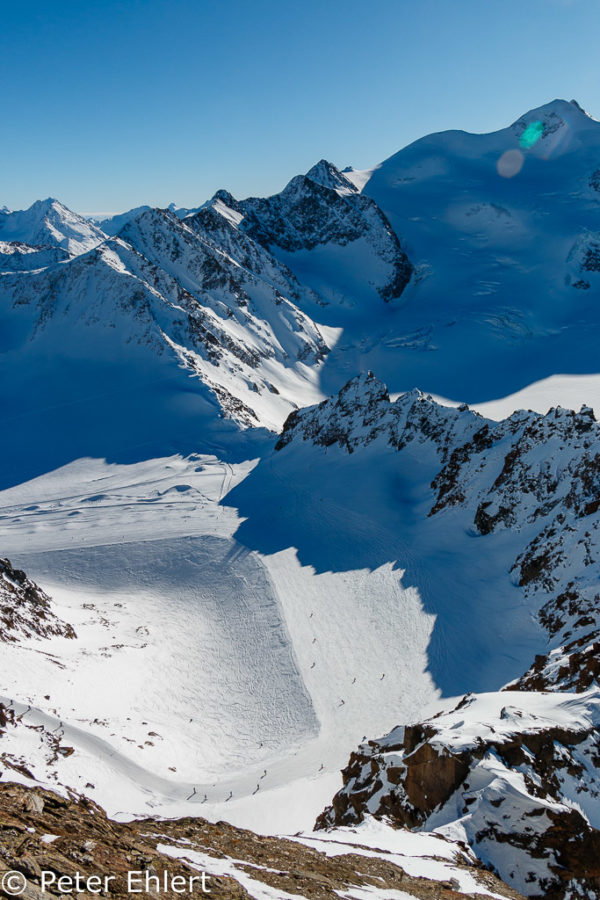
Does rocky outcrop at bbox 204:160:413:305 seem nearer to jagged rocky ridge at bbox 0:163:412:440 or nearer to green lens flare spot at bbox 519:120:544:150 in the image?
jagged rocky ridge at bbox 0:163:412:440

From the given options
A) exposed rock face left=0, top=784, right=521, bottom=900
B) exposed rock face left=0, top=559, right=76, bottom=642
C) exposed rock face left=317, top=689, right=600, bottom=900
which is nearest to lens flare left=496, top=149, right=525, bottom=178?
exposed rock face left=0, top=559, right=76, bottom=642

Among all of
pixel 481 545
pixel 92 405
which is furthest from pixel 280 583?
pixel 92 405

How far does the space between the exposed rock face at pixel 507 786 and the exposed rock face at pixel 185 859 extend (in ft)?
3.92

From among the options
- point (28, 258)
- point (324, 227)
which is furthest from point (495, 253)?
point (28, 258)

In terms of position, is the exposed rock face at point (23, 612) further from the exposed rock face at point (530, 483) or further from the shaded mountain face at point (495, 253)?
the shaded mountain face at point (495, 253)

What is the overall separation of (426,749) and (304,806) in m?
8.26

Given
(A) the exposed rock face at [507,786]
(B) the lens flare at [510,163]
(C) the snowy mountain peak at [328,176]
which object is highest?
(B) the lens flare at [510,163]

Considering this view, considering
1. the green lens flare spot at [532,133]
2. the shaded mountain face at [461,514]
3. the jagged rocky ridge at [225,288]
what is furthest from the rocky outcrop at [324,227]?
the shaded mountain face at [461,514]

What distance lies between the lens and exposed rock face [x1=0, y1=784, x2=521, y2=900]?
760 cm

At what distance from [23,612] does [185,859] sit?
1018 inches

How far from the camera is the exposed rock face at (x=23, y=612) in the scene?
30219mm

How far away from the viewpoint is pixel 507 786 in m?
14.4

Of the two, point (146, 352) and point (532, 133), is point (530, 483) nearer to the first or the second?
point (146, 352)

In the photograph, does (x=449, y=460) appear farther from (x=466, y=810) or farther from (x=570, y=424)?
(x=466, y=810)
